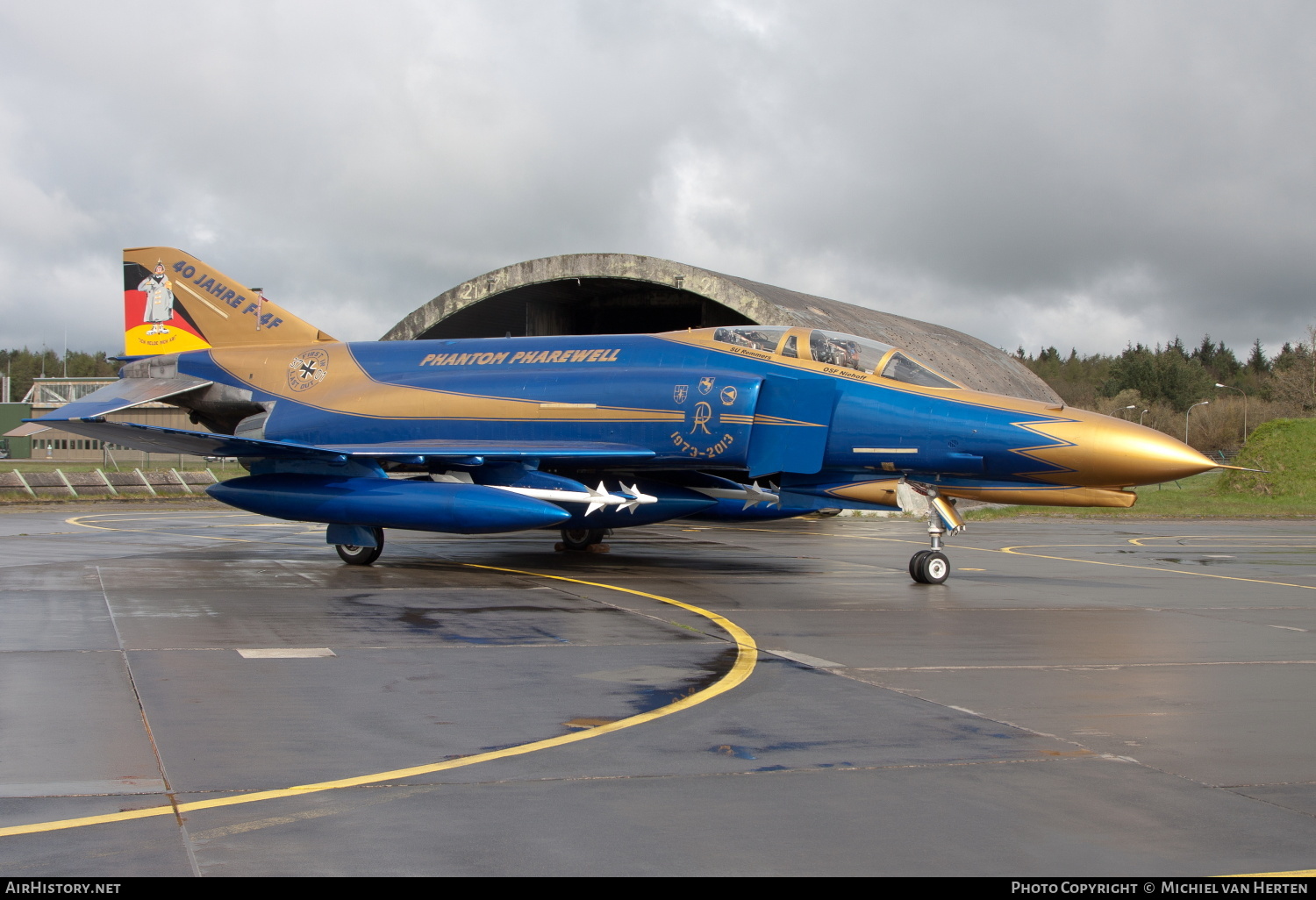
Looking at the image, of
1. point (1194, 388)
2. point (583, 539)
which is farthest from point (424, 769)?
point (1194, 388)

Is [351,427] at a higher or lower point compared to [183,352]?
lower

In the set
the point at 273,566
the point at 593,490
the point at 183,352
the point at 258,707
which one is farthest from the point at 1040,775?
the point at 183,352

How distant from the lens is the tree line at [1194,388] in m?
77.9

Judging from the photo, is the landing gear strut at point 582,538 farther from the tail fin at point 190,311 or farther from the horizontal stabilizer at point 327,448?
the tail fin at point 190,311

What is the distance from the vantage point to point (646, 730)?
612 cm

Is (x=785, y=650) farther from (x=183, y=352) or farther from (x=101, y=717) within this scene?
(x=183, y=352)

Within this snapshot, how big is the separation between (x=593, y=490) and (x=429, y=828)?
464 inches

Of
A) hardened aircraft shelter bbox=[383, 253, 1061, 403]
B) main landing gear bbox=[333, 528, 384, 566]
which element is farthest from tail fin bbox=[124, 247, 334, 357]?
hardened aircraft shelter bbox=[383, 253, 1061, 403]

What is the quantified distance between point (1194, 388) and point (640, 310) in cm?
9848

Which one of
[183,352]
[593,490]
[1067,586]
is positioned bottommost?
[1067,586]

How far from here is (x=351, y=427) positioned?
17.4 meters

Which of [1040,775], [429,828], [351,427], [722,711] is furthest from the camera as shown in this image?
[351,427]

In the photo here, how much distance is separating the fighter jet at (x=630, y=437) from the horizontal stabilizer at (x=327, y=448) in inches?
1.6

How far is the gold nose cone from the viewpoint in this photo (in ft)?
41.3
